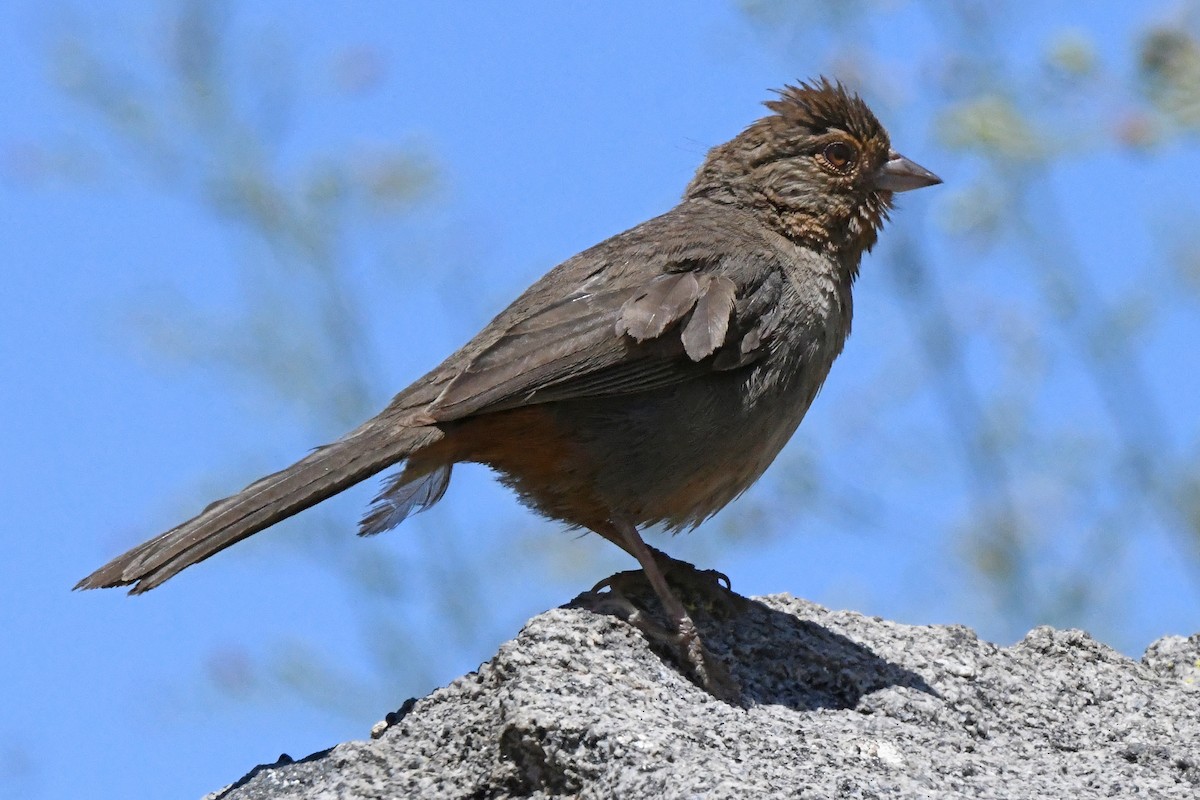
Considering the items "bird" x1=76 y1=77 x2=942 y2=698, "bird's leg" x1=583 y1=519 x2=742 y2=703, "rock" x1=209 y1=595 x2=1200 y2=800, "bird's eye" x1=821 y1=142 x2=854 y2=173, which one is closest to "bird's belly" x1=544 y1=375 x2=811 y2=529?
"bird" x1=76 y1=77 x2=942 y2=698

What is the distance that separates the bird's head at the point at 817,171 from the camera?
5.53m

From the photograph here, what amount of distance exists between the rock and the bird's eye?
69.9 inches

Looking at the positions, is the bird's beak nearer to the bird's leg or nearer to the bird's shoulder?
the bird's shoulder

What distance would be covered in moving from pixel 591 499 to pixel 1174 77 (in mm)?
3289

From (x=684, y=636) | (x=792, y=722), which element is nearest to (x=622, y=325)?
(x=684, y=636)

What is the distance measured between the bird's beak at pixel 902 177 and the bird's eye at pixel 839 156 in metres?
0.12

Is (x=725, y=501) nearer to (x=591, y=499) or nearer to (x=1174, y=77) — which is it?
A: (x=591, y=499)

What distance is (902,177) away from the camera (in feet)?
18.8

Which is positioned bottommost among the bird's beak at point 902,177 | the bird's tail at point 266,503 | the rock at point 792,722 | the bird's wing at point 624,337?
the rock at point 792,722

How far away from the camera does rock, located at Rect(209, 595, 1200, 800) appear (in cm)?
340

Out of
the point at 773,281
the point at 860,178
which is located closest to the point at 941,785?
the point at 773,281

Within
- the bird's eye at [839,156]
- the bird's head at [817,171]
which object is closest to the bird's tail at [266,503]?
the bird's head at [817,171]

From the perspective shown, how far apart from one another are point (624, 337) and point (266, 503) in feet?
3.76

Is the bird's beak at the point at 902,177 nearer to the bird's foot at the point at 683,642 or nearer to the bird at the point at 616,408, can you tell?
the bird at the point at 616,408
